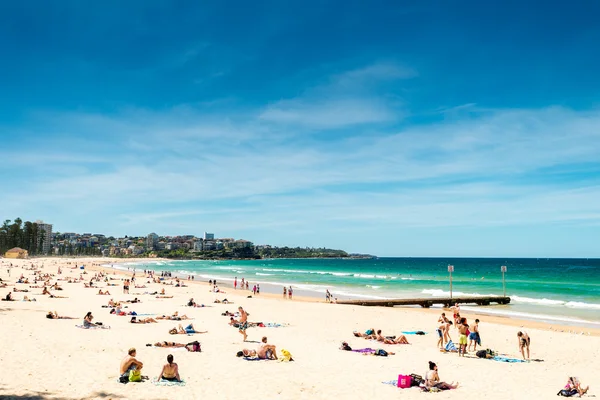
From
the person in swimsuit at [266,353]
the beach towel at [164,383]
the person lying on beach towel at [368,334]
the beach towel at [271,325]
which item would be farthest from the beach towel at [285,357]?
the beach towel at [271,325]

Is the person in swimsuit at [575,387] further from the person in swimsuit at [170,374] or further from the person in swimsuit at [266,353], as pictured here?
Result: the person in swimsuit at [170,374]

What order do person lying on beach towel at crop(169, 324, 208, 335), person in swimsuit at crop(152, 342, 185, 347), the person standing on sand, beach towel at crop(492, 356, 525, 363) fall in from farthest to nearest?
person lying on beach towel at crop(169, 324, 208, 335), the person standing on sand, person in swimsuit at crop(152, 342, 185, 347), beach towel at crop(492, 356, 525, 363)

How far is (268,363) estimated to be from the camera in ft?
45.3

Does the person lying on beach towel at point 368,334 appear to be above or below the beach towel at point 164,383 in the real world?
below

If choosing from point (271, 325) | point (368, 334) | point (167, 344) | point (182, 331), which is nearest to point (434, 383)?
point (368, 334)

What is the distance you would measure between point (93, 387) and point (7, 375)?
2.34 metres

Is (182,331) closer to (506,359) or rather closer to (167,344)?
(167,344)

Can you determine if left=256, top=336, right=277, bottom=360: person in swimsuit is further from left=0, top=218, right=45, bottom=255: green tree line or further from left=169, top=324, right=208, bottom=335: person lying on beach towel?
left=0, top=218, right=45, bottom=255: green tree line

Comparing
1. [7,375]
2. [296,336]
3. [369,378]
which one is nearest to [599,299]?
[296,336]

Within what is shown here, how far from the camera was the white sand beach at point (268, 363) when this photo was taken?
10.7 meters

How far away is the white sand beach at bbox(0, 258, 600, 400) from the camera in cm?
1070

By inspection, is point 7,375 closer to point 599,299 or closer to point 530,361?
point 530,361

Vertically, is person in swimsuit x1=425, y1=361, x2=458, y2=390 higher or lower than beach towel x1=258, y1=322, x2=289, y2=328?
higher

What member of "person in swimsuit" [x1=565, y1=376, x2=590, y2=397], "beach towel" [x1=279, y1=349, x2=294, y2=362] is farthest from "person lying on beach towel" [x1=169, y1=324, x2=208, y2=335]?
"person in swimsuit" [x1=565, y1=376, x2=590, y2=397]
